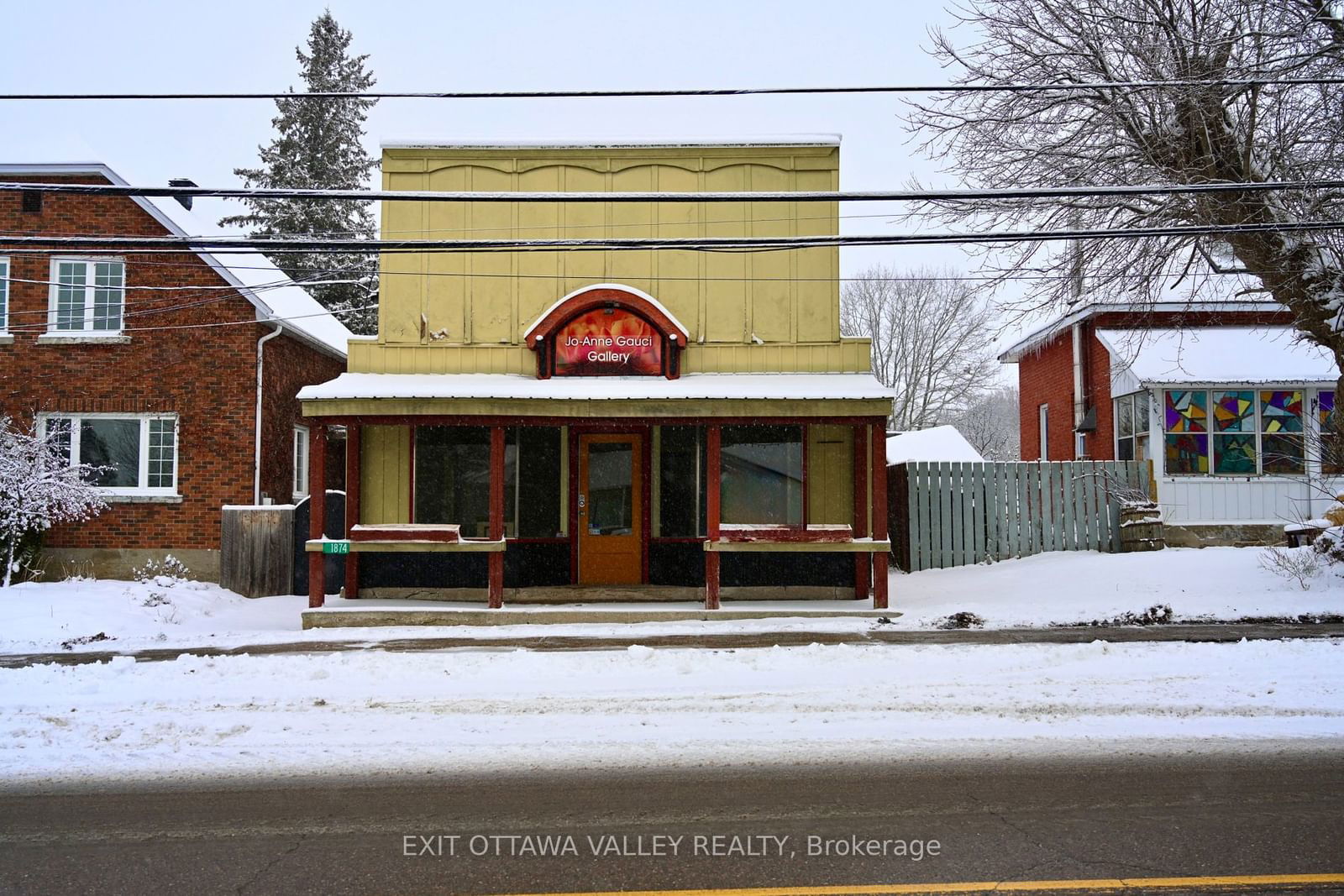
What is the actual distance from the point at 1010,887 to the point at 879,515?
8.31 metres

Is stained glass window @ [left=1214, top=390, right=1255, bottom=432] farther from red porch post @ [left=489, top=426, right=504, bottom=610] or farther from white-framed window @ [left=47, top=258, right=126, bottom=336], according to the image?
white-framed window @ [left=47, top=258, right=126, bottom=336]

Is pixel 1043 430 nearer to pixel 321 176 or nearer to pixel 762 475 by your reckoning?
pixel 762 475

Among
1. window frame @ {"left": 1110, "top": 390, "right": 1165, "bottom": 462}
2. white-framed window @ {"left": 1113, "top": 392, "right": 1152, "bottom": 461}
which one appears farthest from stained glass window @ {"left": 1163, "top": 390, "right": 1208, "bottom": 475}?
white-framed window @ {"left": 1113, "top": 392, "right": 1152, "bottom": 461}

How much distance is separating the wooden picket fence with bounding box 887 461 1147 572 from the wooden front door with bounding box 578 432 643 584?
16.5 ft

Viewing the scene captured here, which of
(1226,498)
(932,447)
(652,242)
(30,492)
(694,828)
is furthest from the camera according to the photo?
(932,447)

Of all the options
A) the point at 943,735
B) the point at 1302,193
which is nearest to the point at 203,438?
the point at 943,735

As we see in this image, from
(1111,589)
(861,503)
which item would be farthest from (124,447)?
(1111,589)

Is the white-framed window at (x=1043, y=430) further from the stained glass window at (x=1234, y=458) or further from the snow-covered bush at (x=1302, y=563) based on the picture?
the snow-covered bush at (x=1302, y=563)

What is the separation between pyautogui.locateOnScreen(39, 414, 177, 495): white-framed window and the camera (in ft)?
53.9

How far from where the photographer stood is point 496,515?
12695 mm

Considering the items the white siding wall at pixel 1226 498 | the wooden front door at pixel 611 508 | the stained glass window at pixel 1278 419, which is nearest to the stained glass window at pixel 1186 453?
the white siding wall at pixel 1226 498

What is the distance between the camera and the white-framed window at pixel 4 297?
54.4 feet

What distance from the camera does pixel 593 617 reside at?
12.4 m

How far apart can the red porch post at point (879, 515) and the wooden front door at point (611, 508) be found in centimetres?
346
